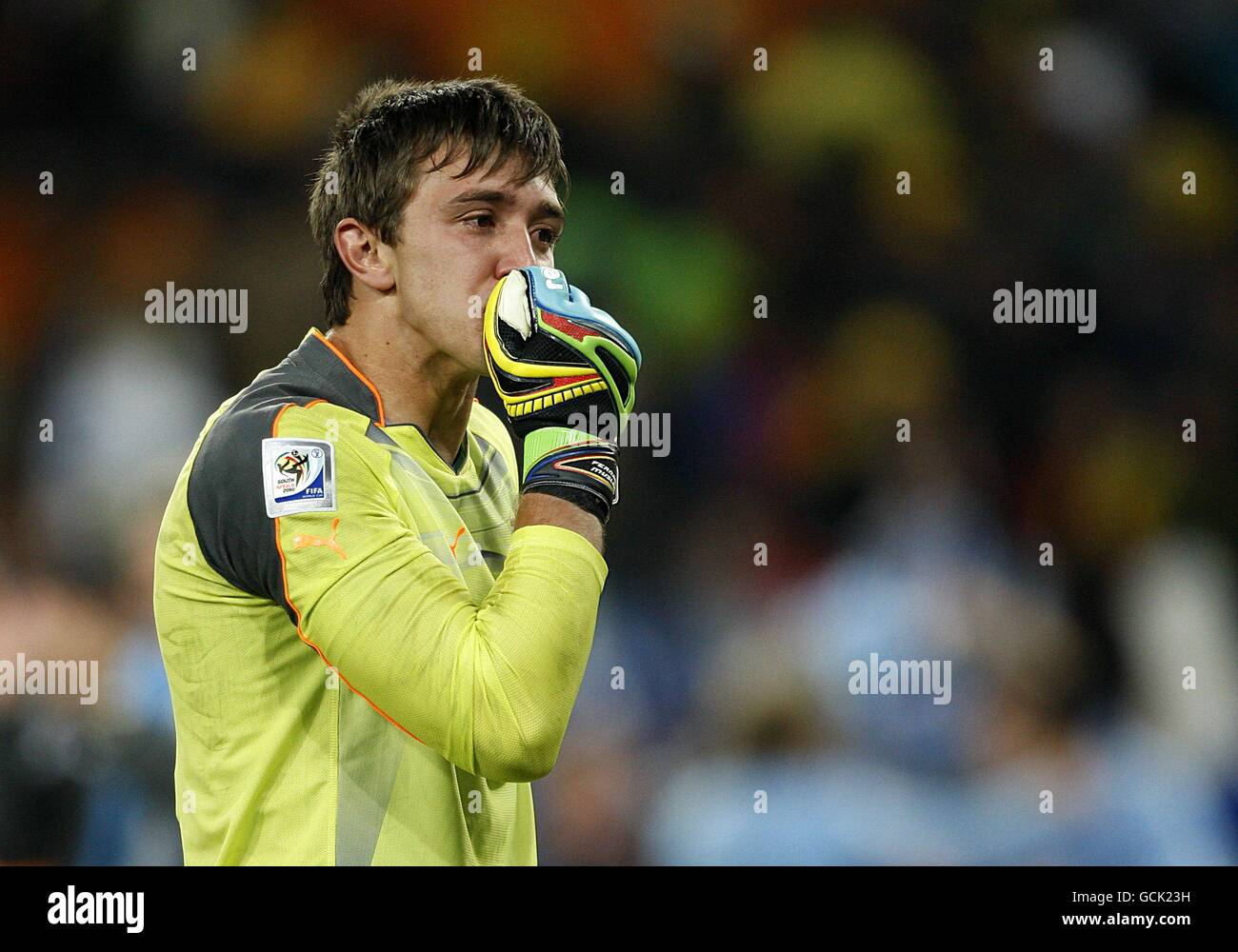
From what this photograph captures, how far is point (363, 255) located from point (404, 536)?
0.57m

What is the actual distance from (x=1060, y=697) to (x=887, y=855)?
2.63ft

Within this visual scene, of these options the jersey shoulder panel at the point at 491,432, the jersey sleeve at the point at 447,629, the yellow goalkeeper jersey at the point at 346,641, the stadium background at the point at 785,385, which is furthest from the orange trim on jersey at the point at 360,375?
the stadium background at the point at 785,385

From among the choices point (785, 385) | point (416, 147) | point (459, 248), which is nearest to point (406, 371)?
point (459, 248)

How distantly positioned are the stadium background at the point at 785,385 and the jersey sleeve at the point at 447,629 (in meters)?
2.33

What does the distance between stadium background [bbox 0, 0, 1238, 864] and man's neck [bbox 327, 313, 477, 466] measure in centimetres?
210

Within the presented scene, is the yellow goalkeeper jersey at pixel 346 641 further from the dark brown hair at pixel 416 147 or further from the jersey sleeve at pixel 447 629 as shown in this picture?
the dark brown hair at pixel 416 147

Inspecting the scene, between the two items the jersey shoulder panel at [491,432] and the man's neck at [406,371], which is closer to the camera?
the man's neck at [406,371]

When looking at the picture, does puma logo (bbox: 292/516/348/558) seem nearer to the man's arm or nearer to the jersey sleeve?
the jersey sleeve

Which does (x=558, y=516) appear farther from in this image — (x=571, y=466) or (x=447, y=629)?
(x=447, y=629)

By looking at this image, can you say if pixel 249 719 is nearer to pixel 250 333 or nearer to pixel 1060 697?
pixel 250 333

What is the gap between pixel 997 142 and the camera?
186 inches

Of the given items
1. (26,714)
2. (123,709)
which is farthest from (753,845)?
(26,714)

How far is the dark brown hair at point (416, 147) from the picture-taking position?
2.03 m

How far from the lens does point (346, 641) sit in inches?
65.6
